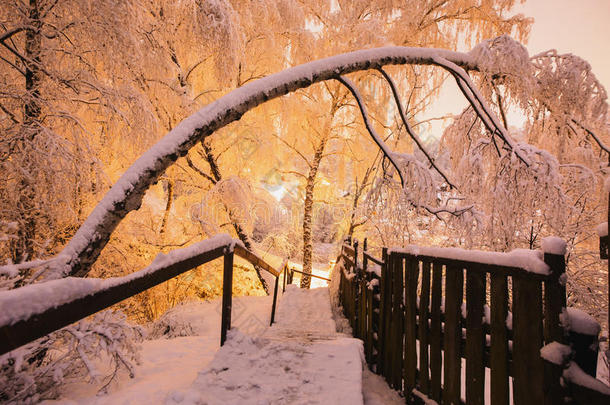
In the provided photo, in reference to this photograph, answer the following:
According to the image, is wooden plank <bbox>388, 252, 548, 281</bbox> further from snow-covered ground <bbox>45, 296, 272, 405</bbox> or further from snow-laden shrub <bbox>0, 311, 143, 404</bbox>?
snow-laden shrub <bbox>0, 311, 143, 404</bbox>

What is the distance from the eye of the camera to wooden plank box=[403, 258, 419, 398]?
2988mm

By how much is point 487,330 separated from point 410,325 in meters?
0.99

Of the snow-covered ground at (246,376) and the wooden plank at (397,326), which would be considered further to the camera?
the wooden plank at (397,326)

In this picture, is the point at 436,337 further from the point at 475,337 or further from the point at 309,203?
the point at 309,203

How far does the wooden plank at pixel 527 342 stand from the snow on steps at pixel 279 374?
1.01 metres

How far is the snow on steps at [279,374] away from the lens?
1920 mm

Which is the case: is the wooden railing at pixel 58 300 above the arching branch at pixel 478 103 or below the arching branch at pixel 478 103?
below

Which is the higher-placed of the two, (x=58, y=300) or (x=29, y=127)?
(x=29, y=127)

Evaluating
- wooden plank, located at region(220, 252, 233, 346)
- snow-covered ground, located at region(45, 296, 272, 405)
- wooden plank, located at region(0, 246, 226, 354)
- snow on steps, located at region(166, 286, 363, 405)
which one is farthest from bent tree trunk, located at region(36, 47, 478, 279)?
snow on steps, located at region(166, 286, 363, 405)

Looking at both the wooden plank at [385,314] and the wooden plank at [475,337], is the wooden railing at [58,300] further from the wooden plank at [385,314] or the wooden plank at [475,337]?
the wooden plank at [385,314]

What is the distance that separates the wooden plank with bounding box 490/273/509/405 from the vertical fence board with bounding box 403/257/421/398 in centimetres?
96

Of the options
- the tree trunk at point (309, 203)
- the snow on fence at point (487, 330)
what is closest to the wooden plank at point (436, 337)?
the snow on fence at point (487, 330)

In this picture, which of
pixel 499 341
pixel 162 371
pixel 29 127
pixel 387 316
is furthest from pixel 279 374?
pixel 29 127

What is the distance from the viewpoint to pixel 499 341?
78.2 inches
